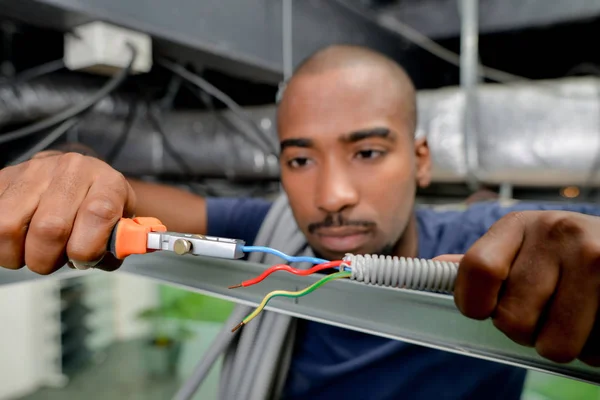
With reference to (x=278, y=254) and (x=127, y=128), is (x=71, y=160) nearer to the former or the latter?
(x=278, y=254)

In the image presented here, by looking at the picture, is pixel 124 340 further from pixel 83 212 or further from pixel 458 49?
pixel 458 49

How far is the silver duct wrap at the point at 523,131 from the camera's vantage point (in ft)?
2.40

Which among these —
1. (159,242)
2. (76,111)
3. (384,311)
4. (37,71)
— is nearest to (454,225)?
(384,311)

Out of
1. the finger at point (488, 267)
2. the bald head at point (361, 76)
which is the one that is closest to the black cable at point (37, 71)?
the bald head at point (361, 76)

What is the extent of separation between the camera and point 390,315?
26 centimetres

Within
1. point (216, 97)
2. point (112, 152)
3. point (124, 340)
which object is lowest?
point (124, 340)

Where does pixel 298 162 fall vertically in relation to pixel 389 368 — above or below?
above

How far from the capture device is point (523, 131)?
759 mm

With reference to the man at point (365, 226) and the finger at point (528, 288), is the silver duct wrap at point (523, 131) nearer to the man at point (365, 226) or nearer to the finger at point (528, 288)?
the man at point (365, 226)

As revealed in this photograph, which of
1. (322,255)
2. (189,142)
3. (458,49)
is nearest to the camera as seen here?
(322,255)

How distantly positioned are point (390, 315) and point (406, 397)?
0.43 meters

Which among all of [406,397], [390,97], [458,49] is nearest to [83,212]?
[390,97]

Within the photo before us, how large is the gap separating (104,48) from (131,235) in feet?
1.41

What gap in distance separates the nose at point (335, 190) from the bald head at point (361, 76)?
127 millimetres
